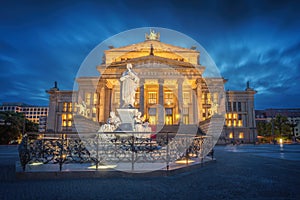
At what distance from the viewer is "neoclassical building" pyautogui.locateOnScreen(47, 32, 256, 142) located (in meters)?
43.9

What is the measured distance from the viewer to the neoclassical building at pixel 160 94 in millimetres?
43875

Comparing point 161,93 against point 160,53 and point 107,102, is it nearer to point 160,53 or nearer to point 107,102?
point 107,102

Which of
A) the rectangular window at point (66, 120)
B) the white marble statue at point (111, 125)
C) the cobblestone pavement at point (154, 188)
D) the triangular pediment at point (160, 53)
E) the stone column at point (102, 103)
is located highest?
the triangular pediment at point (160, 53)

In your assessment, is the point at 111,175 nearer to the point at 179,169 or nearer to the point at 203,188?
the point at 179,169

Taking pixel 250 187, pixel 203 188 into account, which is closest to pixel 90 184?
pixel 203 188

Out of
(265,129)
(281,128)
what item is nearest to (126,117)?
(281,128)

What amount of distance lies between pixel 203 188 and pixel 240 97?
194 feet

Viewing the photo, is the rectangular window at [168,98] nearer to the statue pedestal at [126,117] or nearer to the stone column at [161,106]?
the stone column at [161,106]

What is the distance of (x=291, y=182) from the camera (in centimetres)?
673

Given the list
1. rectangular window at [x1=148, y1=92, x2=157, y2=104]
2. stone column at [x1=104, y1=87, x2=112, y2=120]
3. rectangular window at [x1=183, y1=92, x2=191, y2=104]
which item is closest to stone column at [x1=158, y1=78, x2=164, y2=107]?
rectangular window at [x1=148, y1=92, x2=157, y2=104]

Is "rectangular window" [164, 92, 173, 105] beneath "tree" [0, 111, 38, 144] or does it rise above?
above

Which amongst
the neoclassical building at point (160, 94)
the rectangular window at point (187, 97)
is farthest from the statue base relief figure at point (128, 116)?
the rectangular window at point (187, 97)

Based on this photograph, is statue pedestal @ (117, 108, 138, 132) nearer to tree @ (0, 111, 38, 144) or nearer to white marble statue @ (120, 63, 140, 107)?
white marble statue @ (120, 63, 140, 107)

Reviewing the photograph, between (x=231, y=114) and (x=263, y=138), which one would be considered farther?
(x=263, y=138)
